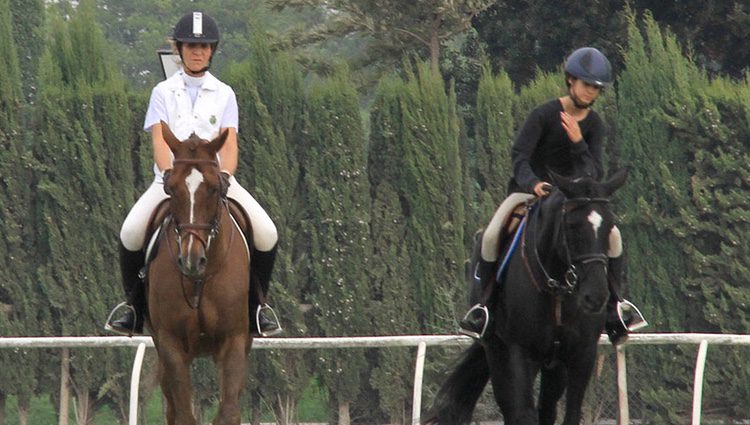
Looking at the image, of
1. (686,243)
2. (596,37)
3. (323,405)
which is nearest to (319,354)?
(323,405)

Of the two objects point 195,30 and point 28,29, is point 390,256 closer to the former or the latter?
point 195,30

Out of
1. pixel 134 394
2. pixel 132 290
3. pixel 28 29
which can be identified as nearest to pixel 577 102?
pixel 132 290

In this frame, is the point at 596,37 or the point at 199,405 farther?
the point at 596,37

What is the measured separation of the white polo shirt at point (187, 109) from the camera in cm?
937

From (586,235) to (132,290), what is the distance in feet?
10.2

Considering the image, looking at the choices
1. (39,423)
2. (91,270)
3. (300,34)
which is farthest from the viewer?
(300,34)

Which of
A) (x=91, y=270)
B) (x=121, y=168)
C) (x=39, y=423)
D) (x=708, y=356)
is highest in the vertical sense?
(x=121, y=168)

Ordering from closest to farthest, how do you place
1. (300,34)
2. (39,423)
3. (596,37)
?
(39,423) < (596,37) < (300,34)

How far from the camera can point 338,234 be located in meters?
15.7

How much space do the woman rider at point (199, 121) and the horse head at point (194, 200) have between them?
756mm

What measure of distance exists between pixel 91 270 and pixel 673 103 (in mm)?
6341

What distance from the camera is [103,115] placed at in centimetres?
1544

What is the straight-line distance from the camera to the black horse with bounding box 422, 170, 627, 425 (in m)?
8.06

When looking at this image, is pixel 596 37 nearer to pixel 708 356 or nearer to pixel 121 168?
pixel 708 356
